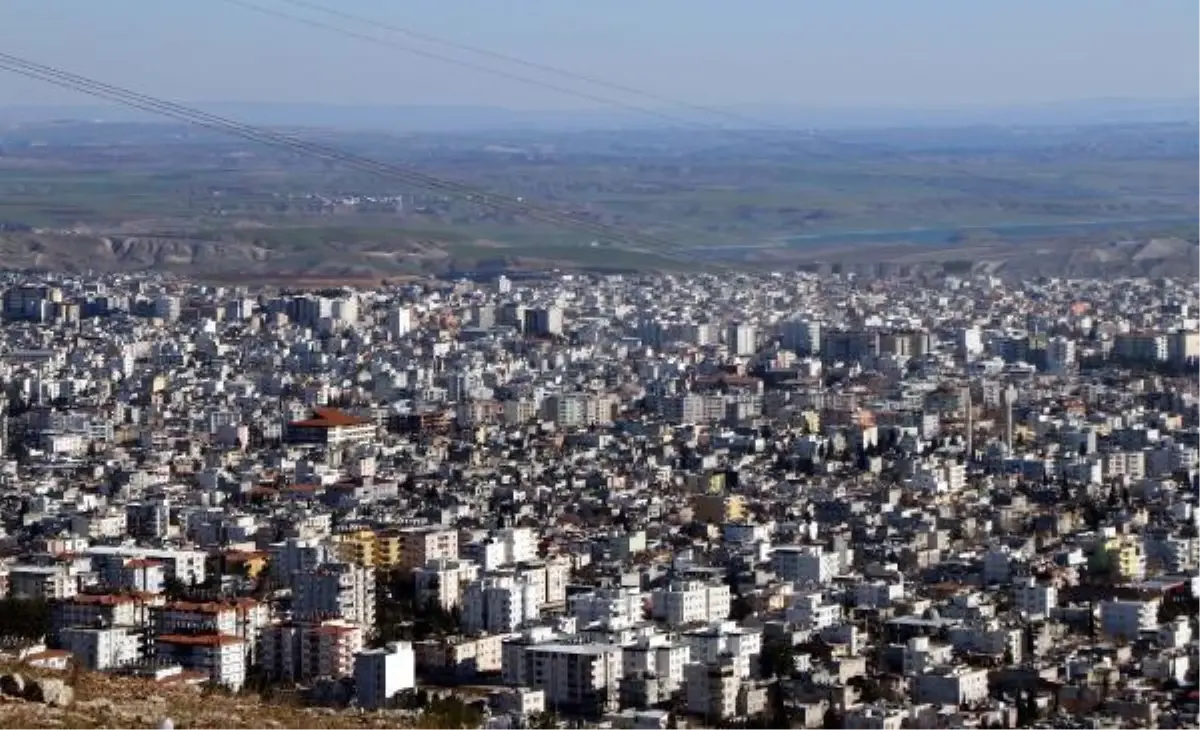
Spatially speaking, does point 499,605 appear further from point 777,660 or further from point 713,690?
point 713,690

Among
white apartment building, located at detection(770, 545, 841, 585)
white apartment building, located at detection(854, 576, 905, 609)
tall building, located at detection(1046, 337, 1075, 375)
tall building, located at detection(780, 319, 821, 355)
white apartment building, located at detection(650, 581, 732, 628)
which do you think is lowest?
tall building, located at detection(780, 319, 821, 355)

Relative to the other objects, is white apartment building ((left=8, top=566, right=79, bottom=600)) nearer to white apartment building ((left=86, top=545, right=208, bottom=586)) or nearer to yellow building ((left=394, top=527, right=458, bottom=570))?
white apartment building ((left=86, top=545, right=208, bottom=586))

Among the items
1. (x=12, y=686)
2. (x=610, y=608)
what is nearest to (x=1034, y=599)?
(x=610, y=608)

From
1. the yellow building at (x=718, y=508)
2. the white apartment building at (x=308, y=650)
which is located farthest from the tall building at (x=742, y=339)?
the white apartment building at (x=308, y=650)

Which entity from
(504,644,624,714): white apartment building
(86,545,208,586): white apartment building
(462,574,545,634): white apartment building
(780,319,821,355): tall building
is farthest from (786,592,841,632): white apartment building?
(780,319,821,355): tall building

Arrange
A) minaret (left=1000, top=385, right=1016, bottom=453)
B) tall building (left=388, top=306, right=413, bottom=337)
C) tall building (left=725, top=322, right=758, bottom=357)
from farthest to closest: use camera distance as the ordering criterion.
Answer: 1. tall building (left=388, top=306, right=413, bottom=337)
2. tall building (left=725, top=322, right=758, bottom=357)
3. minaret (left=1000, top=385, right=1016, bottom=453)

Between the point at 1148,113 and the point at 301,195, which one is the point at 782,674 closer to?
the point at 301,195
